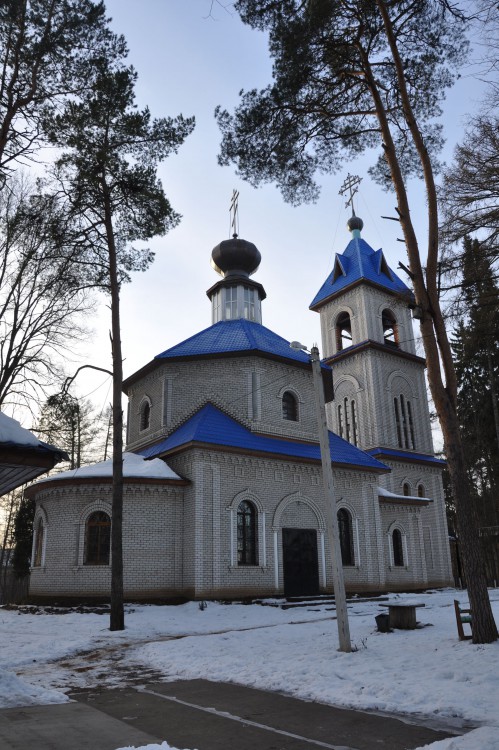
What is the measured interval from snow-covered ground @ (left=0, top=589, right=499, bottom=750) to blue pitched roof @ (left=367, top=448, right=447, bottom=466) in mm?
11501

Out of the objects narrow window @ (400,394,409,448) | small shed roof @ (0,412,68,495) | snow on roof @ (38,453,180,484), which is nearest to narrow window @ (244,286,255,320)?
narrow window @ (400,394,409,448)

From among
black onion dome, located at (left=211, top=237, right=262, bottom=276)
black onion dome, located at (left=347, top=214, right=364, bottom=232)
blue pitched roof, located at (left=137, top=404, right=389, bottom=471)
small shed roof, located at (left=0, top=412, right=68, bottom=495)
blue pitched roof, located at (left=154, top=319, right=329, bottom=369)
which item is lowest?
small shed roof, located at (left=0, top=412, right=68, bottom=495)

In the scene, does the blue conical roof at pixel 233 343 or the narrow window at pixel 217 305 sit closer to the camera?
the blue conical roof at pixel 233 343

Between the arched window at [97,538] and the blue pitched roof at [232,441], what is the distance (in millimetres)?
2829

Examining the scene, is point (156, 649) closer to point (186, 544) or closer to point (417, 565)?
point (186, 544)

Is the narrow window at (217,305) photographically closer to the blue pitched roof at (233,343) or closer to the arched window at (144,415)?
the blue pitched roof at (233,343)

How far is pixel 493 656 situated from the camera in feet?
23.2

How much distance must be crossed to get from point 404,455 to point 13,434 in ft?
75.6

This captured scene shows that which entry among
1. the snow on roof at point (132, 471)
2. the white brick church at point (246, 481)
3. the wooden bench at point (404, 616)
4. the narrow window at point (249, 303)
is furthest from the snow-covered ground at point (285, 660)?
the narrow window at point (249, 303)

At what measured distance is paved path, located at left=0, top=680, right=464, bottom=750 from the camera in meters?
4.39

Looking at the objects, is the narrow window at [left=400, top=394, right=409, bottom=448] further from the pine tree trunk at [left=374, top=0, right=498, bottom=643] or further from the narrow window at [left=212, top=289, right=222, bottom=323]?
the pine tree trunk at [left=374, top=0, right=498, bottom=643]

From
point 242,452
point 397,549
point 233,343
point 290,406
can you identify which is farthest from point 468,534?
point 397,549

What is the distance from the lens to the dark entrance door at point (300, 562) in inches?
687

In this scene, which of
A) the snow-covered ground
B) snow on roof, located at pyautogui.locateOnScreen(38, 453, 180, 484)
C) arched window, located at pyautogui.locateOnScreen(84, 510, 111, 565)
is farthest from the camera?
snow on roof, located at pyautogui.locateOnScreen(38, 453, 180, 484)
